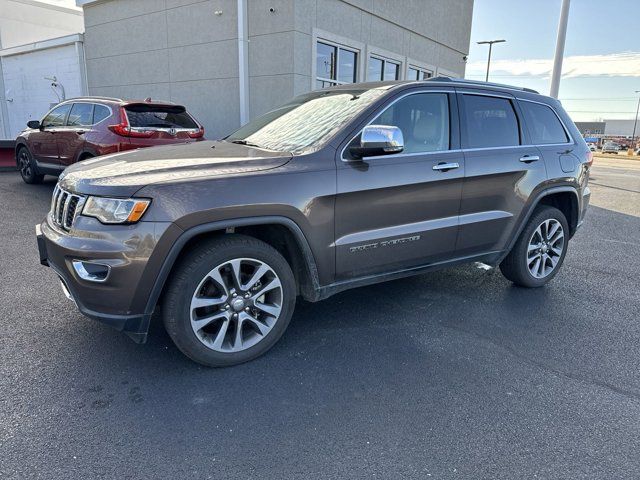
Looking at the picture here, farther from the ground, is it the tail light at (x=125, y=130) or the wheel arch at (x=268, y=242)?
the tail light at (x=125, y=130)

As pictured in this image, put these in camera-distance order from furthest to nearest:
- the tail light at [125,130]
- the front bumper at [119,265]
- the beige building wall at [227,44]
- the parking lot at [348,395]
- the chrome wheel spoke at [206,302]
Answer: the beige building wall at [227,44] < the tail light at [125,130] < the chrome wheel spoke at [206,302] < the front bumper at [119,265] < the parking lot at [348,395]

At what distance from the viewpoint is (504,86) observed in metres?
4.44

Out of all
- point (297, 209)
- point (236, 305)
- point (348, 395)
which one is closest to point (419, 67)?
point (297, 209)

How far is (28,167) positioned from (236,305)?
8845 mm

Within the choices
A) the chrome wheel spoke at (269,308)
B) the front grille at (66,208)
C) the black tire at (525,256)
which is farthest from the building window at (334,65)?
the chrome wheel spoke at (269,308)

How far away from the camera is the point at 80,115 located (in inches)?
320

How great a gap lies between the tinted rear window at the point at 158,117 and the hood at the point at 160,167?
4.17 metres

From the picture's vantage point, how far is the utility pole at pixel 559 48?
1287cm

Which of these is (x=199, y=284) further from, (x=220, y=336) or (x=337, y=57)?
(x=337, y=57)

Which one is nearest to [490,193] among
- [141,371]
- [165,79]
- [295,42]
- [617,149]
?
[141,371]

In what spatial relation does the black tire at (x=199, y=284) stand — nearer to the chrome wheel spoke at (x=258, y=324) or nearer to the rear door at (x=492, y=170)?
the chrome wheel spoke at (x=258, y=324)

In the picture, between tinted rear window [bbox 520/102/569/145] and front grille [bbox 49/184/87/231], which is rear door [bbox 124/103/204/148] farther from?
tinted rear window [bbox 520/102/569/145]

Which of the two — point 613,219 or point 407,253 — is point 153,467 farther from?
point 613,219

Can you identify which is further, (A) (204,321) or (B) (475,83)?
(B) (475,83)
